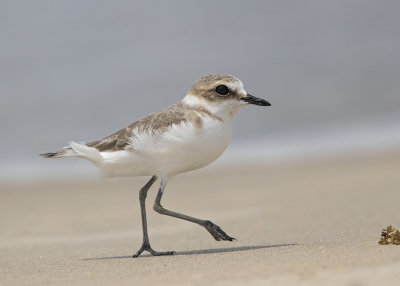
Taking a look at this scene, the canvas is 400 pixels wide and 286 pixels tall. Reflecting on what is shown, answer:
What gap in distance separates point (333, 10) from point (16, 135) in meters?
10.6

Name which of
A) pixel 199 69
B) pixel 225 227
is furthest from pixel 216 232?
pixel 199 69

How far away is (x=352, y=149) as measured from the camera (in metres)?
13.5

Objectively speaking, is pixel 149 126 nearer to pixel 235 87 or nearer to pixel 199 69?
pixel 235 87

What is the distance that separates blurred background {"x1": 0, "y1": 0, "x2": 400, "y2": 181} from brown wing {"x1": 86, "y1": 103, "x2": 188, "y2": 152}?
24.3 ft

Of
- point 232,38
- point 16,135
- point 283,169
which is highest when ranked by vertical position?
point 232,38

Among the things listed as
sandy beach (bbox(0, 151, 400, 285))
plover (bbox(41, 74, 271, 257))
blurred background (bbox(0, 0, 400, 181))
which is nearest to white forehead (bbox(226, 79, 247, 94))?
plover (bbox(41, 74, 271, 257))

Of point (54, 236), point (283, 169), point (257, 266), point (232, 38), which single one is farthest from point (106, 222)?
point (232, 38)

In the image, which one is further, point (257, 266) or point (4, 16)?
point (4, 16)

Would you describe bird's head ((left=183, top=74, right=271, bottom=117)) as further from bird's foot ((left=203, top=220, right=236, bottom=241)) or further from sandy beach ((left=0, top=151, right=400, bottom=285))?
sandy beach ((left=0, top=151, right=400, bottom=285))

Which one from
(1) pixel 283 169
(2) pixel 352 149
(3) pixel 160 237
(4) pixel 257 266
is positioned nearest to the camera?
(4) pixel 257 266

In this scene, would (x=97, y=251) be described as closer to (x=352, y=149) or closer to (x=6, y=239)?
(x=6, y=239)

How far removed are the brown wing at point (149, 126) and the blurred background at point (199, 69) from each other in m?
7.40

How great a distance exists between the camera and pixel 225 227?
A: 848cm

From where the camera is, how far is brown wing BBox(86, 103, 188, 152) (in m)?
5.97
